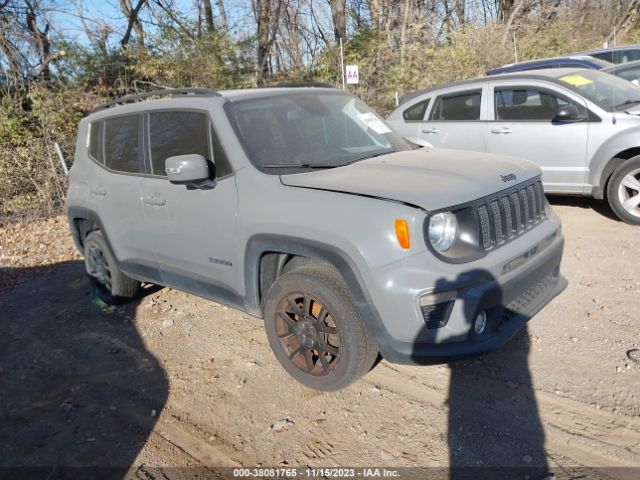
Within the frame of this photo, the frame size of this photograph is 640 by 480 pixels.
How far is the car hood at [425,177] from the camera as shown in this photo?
2736mm

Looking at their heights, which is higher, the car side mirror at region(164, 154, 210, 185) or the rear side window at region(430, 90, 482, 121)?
the rear side window at region(430, 90, 482, 121)

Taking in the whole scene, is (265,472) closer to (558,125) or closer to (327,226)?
(327,226)

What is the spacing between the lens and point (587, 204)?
6.67 meters

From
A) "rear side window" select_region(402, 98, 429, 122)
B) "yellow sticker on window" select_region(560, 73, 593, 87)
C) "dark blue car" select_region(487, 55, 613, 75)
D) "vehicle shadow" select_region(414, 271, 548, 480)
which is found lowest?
"vehicle shadow" select_region(414, 271, 548, 480)

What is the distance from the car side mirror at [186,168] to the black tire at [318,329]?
2.92ft

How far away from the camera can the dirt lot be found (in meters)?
2.67

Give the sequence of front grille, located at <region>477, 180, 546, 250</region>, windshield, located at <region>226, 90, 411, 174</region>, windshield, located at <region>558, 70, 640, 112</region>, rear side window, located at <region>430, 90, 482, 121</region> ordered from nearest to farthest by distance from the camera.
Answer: front grille, located at <region>477, 180, 546, 250</region> < windshield, located at <region>226, 90, 411, 174</region> < windshield, located at <region>558, 70, 640, 112</region> < rear side window, located at <region>430, 90, 482, 121</region>

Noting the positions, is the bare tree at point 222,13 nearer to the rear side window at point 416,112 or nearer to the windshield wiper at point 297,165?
the rear side window at point 416,112

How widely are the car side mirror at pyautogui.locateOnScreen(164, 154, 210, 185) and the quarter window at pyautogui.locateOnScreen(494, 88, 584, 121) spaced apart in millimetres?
4576

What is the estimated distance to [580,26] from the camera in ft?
67.0

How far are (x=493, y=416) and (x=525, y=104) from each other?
4.70 meters

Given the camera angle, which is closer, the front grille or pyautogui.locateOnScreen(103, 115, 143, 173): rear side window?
the front grille

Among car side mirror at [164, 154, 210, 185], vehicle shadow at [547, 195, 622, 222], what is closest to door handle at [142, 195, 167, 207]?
car side mirror at [164, 154, 210, 185]

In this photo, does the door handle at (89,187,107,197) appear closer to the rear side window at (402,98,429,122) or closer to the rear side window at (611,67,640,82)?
the rear side window at (402,98,429,122)
